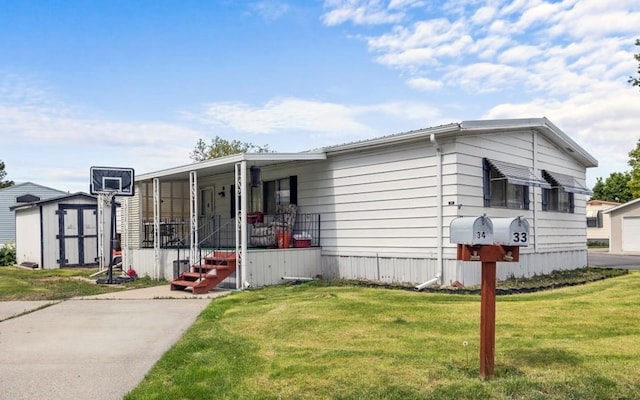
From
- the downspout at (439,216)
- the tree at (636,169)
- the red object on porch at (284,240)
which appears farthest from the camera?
the tree at (636,169)

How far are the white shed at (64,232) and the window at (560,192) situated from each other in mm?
15853

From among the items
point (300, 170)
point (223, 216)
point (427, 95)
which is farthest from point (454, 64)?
point (223, 216)

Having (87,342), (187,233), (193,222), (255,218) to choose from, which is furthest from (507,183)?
(187,233)

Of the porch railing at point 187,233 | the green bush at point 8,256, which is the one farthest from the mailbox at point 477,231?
the green bush at point 8,256

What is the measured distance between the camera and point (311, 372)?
4.88 m

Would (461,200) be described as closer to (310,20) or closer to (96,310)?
(310,20)

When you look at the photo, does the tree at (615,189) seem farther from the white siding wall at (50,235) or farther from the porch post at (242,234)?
the porch post at (242,234)

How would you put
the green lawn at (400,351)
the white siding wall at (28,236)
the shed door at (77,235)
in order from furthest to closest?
the white siding wall at (28,236)
the shed door at (77,235)
the green lawn at (400,351)

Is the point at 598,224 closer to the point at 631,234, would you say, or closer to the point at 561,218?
the point at 631,234

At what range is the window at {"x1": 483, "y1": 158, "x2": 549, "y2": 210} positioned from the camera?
37.2 ft

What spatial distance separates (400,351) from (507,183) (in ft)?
25.2

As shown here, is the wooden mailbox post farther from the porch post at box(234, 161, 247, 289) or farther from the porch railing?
the porch railing

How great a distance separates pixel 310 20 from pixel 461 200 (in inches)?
227

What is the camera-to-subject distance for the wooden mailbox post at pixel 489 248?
462 cm
